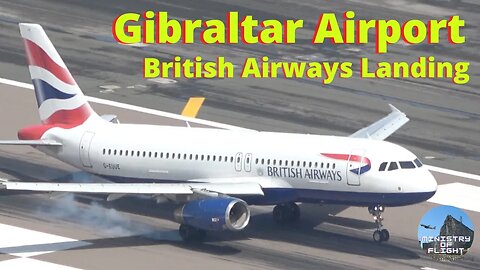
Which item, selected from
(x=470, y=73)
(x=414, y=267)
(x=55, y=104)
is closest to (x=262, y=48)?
(x=470, y=73)

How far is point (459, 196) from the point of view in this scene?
66062 millimetres

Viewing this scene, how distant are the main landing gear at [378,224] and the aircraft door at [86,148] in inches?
493

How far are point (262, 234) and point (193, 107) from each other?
800 inches

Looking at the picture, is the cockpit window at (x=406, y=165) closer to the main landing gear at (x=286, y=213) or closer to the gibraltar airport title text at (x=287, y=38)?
the main landing gear at (x=286, y=213)

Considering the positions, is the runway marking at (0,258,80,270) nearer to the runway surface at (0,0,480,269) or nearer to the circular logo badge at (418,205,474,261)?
the runway surface at (0,0,480,269)

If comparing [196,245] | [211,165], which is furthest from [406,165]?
[196,245]

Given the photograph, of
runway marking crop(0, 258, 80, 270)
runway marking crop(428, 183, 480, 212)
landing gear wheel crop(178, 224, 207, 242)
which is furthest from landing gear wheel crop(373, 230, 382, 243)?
runway marking crop(0, 258, 80, 270)

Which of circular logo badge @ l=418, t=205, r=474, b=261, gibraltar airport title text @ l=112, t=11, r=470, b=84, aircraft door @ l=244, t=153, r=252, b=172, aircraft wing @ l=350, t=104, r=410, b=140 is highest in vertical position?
gibraltar airport title text @ l=112, t=11, r=470, b=84

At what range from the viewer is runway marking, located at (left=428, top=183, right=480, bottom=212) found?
64.7m

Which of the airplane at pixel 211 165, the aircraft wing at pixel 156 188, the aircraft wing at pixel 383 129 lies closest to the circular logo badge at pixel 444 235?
the airplane at pixel 211 165

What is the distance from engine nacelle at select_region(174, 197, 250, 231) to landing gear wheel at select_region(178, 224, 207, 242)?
79cm

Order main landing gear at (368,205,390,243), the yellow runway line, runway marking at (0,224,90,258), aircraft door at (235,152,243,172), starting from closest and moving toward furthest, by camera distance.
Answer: runway marking at (0,224,90,258) < main landing gear at (368,205,390,243) < aircraft door at (235,152,243,172) < the yellow runway line

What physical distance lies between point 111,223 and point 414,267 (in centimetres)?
1288

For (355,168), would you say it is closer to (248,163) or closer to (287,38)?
(248,163)
